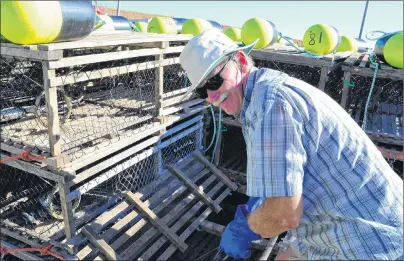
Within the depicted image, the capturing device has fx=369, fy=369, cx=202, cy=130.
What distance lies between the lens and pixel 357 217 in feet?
5.10

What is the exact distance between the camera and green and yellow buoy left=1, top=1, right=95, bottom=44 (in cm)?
205

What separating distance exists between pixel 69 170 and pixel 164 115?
1.43m

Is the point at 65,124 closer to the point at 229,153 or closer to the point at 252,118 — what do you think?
the point at 252,118

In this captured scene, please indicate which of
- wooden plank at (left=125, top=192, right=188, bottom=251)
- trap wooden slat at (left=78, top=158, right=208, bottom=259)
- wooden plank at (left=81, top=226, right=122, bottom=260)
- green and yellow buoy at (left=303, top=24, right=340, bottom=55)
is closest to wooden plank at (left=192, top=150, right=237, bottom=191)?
trap wooden slat at (left=78, top=158, right=208, bottom=259)

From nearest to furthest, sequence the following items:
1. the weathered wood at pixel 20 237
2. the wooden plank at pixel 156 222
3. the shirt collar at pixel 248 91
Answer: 1. the shirt collar at pixel 248 91
2. the weathered wood at pixel 20 237
3. the wooden plank at pixel 156 222

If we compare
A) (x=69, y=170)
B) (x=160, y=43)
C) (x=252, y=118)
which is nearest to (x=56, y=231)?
(x=69, y=170)

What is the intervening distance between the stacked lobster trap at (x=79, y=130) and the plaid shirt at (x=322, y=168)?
879 mm

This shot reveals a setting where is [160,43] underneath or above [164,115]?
above

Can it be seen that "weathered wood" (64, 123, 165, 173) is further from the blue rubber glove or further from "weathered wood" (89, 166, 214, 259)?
the blue rubber glove

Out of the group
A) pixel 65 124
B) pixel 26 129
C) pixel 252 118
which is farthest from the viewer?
pixel 65 124

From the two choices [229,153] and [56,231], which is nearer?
[56,231]

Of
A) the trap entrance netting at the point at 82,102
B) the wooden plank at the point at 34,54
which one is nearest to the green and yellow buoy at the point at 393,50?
the trap entrance netting at the point at 82,102

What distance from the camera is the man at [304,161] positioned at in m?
1.38

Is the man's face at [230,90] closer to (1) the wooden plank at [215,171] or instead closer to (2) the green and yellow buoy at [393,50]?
(2) the green and yellow buoy at [393,50]
